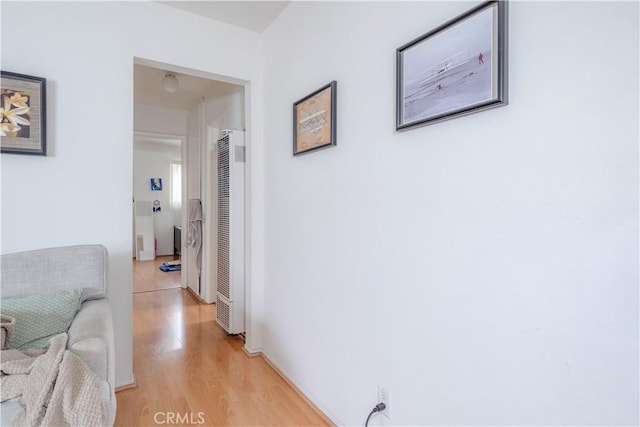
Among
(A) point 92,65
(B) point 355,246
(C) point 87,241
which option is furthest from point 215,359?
(A) point 92,65

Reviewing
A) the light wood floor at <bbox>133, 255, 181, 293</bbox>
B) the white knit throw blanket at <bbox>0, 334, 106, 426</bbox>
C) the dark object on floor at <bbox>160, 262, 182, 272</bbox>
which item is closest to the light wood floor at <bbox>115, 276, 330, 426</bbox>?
the white knit throw blanket at <bbox>0, 334, 106, 426</bbox>

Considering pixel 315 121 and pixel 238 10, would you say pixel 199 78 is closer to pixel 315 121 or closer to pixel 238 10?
pixel 238 10

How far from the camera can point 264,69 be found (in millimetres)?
2551

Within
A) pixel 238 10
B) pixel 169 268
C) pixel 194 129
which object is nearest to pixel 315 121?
pixel 238 10

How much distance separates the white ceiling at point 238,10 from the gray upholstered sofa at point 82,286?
163 centimetres

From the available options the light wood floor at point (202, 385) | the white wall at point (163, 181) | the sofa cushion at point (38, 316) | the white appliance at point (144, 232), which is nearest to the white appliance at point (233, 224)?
the light wood floor at point (202, 385)

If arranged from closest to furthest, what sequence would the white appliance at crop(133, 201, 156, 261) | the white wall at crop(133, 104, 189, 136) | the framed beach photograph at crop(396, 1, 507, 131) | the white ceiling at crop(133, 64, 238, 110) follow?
the framed beach photograph at crop(396, 1, 507, 131) → the white ceiling at crop(133, 64, 238, 110) → the white wall at crop(133, 104, 189, 136) → the white appliance at crop(133, 201, 156, 261)

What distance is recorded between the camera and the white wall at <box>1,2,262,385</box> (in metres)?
1.82

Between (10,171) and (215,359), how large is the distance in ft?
5.57

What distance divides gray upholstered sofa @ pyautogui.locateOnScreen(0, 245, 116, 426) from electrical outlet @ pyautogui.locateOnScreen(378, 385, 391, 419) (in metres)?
1.05

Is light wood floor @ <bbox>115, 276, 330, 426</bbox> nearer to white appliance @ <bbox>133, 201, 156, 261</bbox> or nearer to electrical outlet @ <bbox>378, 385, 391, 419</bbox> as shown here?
electrical outlet @ <bbox>378, 385, 391, 419</bbox>

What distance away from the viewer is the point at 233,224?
279 centimetres

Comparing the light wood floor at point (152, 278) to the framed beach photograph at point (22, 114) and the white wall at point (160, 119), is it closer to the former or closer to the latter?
the white wall at point (160, 119)

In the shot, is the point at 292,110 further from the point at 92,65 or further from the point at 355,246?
the point at 92,65
